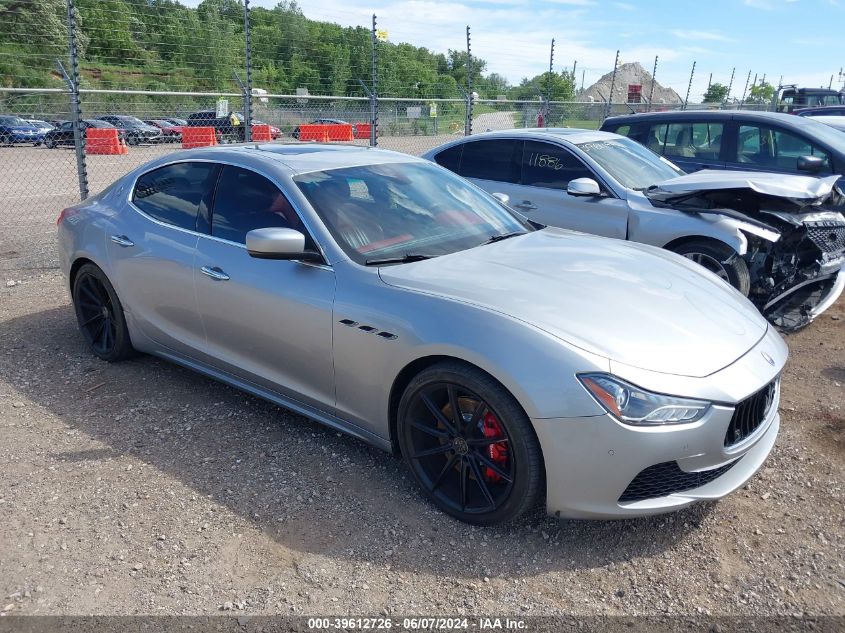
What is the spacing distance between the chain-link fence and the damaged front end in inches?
134

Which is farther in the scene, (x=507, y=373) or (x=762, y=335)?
(x=762, y=335)

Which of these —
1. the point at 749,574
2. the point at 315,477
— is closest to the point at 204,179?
the point at 315,477

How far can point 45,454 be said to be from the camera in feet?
12.2

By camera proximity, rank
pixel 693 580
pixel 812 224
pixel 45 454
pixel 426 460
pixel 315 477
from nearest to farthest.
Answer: pixel 693 580 → pixel 426 460 → pixel 315 477 → pixel 45 454 → pixel 812 224

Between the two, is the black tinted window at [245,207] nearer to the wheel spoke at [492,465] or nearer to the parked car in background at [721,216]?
the wheel spoke at [492,465]

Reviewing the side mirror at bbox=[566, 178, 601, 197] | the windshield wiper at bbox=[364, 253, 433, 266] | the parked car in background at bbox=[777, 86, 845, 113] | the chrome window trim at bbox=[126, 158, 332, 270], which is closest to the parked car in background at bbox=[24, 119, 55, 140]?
the chrome window trim at bbox=[126, 158, 332, 270]

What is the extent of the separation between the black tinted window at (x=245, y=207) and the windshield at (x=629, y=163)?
11.5 feet

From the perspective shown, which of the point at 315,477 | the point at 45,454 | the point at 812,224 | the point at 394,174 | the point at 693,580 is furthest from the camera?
the point at 812,224

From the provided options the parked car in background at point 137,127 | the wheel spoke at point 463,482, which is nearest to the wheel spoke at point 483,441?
the wheel spoke at point 463,482

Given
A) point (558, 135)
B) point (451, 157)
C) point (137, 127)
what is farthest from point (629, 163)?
point (137, 127)

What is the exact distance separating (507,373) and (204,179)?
8.11ft

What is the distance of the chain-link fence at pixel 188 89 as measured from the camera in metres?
8.90

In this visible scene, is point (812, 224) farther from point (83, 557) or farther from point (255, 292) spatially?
point (83, 557)

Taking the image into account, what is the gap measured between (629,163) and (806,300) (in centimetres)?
197
